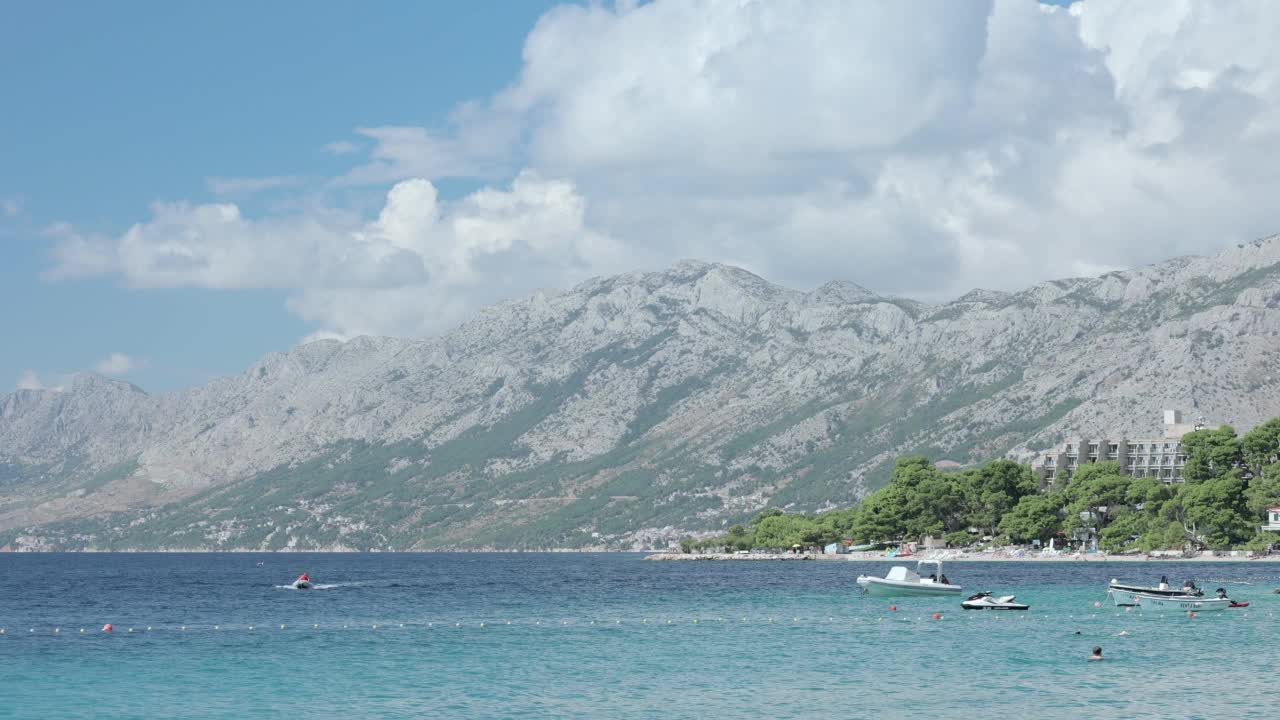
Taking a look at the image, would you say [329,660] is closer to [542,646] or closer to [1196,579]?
[542,646]

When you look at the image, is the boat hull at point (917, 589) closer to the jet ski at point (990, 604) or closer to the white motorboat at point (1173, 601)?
the jet ski at point (990, 604)

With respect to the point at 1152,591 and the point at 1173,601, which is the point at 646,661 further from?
the point at 1152,591

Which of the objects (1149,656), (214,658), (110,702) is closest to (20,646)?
(214,658)

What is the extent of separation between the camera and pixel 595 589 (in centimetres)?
18900

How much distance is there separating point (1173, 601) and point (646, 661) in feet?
207

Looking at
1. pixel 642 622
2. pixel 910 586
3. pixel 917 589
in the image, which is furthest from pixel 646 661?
pixel 917 589

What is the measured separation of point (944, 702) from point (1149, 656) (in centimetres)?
2626

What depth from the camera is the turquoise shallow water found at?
68.9m

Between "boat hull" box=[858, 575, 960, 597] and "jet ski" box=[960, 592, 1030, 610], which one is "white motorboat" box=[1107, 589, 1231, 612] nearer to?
"jet ski" box=[960, 592, 1030, 610]

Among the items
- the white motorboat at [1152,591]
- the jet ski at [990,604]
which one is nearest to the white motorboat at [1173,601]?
the white motorboat at [1152,591]

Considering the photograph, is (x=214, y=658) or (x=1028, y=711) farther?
(x=214, y=658)

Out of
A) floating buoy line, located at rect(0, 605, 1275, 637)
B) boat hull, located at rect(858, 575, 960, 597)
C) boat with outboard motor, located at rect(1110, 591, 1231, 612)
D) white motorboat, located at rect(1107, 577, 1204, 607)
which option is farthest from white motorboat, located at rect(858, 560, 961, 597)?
floating buoy line, located at rect(0, 605, 1275, 637)

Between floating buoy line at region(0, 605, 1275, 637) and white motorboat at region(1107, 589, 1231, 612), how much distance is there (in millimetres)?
2032

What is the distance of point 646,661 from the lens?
88000mm
